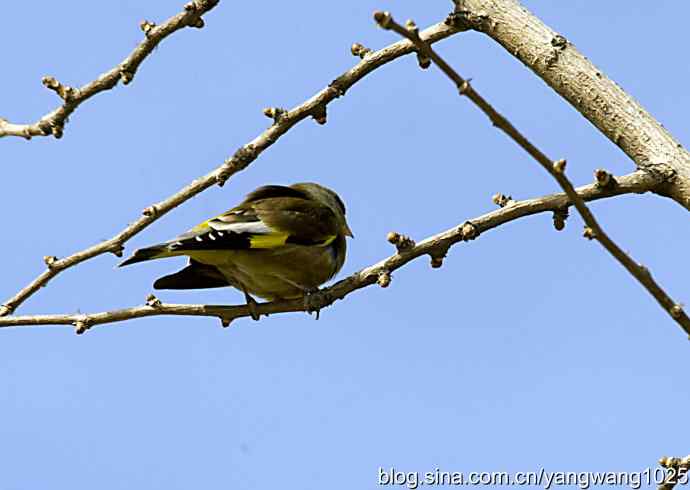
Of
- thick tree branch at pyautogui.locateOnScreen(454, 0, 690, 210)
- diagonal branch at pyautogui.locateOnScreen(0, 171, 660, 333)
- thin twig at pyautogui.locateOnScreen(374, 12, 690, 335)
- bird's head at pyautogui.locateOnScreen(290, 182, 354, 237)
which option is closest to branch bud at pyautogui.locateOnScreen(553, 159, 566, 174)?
thin twig at pyautogui.locateOnScreen(374, 12, 690, 335)

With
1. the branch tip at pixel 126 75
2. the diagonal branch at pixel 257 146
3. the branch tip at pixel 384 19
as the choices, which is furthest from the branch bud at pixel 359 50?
the branch tip at pixel 384 19

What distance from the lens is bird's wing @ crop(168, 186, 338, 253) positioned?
5.02 m

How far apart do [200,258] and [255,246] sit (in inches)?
11.7

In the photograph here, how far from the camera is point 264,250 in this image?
207 inches

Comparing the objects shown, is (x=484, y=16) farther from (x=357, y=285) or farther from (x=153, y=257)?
(x=153, y=257)

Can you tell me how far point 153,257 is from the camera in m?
4.78

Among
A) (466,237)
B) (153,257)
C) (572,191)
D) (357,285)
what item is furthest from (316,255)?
(572,191)

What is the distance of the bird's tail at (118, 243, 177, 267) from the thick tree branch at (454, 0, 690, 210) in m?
1.88

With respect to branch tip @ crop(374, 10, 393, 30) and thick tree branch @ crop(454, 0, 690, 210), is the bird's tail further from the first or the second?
branch tip @ crop(374, 10, 393, 30)

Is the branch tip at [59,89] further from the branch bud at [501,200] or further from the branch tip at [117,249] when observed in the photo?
the branch bud at [501,200]

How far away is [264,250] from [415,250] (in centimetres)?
182

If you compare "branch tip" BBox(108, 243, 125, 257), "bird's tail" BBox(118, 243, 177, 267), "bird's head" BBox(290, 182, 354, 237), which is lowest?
"branch tip" BBox(108, 243, 125, 257)

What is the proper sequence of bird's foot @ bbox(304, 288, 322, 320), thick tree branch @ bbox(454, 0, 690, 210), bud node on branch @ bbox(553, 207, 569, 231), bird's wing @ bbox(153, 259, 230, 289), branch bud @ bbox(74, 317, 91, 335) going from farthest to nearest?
1. bird's wing @ bbox(153, 259, 230, 289)
2. bird's foot @ bbox(304, 288, 322, 320)
3. branch bud @ bbox(74, 317, 91, 335)
4. bud node on branch @ bbox(553, 207, 569, 231)
5. thick tree branch @ bbox(454, 0, 690, 210)

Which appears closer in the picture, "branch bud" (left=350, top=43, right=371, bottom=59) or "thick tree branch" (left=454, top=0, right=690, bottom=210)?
"thick tree branch" (left=454, top=0, right=690, bottom=210)
